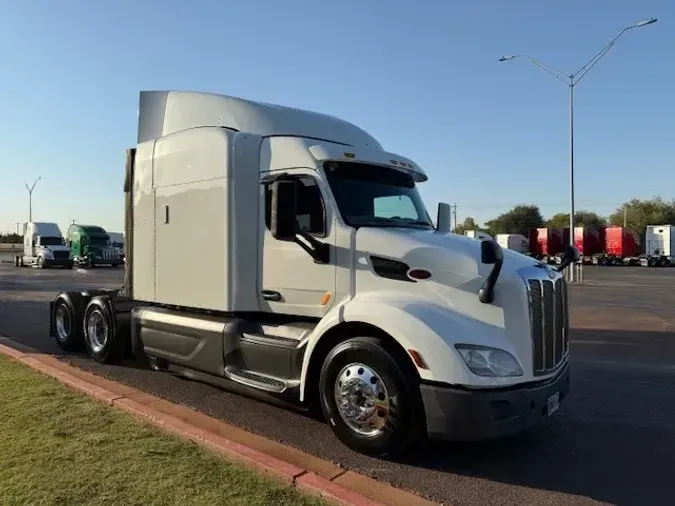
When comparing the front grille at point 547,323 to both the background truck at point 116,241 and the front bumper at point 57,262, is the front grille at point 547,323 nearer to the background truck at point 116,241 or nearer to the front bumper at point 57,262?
the background truck at point 116,241

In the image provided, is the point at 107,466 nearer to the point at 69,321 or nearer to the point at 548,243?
the point at 69,321

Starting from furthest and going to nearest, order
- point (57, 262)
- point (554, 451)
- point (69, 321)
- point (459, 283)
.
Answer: point (57, 262) < point (69, 321) < point (554, 451) < point (459, 283)

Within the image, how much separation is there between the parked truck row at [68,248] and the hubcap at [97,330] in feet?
124

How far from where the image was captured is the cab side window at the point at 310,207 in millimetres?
5766

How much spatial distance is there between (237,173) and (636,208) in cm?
10768

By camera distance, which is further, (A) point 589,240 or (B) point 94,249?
(A) point 589,240

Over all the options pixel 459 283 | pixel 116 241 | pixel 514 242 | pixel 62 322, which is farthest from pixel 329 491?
pixel 514 242

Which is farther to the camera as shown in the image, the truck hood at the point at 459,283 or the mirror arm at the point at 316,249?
the mirror arm at the point at 316,249

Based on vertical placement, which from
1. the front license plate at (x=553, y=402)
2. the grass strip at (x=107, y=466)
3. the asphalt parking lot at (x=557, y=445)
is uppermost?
the front license plate at (x=553, y=402)

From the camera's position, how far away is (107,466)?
177 inches

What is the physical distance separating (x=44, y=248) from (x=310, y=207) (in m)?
44.1

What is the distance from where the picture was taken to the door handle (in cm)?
616

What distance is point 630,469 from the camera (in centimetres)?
488

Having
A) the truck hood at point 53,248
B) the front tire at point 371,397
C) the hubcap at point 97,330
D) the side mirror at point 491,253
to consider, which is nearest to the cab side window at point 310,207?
the front tire at point 371,397
